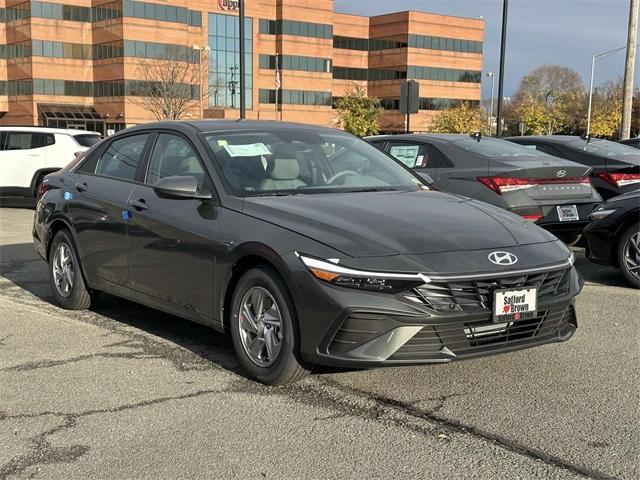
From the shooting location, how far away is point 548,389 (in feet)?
13.7

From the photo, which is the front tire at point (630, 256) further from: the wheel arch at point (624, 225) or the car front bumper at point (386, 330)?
the car front bumper at point (386, 330)

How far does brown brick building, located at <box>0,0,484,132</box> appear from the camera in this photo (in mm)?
70062

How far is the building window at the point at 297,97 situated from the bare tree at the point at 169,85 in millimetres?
10618

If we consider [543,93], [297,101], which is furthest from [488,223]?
[543,93]

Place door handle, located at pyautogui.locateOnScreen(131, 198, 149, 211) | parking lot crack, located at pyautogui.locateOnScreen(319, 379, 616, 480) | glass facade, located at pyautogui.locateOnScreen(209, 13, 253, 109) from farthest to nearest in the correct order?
glass facade, located at pyautogui.locateOnScreen(209, 13, 253, 109) < door handle, located at pyautogui.locateOnScreen(131, 198, 149, 211) < parking lot crack, located at pyautogui.locateOnScreen(319, 379, 616, 480)

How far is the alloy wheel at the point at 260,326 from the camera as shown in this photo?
411 centimetres

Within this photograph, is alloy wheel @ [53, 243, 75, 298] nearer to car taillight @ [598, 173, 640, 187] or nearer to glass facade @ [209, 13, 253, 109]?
car taillight @ [598, 173, 640, 187]

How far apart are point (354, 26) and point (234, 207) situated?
292 feet

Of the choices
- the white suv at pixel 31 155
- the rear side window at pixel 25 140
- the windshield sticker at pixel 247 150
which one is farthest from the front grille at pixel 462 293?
the rear side window at pixel 25 140

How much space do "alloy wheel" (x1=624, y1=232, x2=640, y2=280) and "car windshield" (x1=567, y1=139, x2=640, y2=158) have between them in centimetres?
269

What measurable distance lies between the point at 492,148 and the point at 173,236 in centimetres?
470

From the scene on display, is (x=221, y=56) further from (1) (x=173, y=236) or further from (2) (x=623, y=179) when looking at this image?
(1) (x=173, y=236)

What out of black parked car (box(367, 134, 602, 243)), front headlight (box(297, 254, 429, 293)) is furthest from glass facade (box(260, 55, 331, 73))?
front headlight (box(297, 254, 429, 293))

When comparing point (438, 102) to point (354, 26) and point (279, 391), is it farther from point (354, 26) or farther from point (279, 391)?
point (279, 391)
